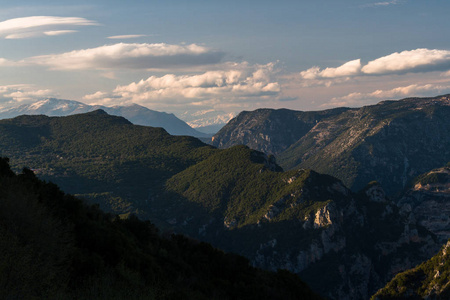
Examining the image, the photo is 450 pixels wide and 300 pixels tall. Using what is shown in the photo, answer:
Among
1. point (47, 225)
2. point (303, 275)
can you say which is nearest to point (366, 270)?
point (303, 275)

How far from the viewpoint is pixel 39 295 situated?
25.2 metres

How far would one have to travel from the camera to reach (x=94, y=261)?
4016 cm

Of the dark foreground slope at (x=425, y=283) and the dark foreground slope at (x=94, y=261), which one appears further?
the dark foreground slope at (x=425, y=283)

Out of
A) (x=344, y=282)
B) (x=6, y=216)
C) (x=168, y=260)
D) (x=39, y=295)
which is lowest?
(x=344, y=282)

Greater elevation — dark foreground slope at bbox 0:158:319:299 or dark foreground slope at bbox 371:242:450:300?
dark foreground slope at bbox 0:158:319:299

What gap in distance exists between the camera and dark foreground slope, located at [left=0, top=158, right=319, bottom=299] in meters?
26.7

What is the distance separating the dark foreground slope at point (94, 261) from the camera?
26.7 m

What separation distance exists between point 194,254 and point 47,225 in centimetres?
3721

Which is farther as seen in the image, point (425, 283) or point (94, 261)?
point (425, 283)

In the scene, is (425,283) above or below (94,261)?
below

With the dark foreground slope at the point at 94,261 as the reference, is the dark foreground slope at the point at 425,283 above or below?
below

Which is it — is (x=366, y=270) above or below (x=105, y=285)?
below

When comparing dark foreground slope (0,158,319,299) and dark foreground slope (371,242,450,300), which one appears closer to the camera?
dark foreground slope (0,158,319,299)

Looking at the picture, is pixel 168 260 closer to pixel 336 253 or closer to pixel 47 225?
pixel 47 225
